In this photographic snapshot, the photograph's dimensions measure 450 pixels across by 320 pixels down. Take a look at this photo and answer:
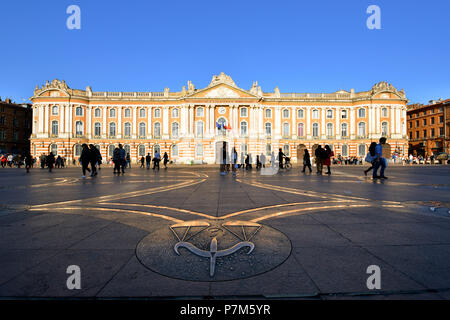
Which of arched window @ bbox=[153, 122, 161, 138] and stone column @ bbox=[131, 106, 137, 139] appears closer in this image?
stone column @ bbox=[131, 106, 137, 139]

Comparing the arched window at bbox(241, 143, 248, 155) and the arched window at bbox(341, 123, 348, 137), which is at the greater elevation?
the arched window at bbox(341, 123, 348, 137)

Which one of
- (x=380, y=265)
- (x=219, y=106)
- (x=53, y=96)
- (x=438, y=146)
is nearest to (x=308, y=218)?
(x=380, y=265)

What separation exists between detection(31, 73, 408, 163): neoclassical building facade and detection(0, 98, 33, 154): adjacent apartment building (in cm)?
1655

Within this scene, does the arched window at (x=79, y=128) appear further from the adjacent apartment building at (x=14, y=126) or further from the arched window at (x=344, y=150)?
the arched window at (x=344, y=150)

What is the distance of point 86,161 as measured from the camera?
1288 centimetres

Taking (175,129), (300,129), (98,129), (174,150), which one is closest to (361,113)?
(300,129)

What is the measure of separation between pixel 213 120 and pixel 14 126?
47538mm

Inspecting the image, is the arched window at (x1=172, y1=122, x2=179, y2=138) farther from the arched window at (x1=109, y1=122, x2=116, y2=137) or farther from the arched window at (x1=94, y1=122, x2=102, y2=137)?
the arched window at (x1=94, y1=122, x2=102, y2=137)

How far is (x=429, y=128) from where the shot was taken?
181ft

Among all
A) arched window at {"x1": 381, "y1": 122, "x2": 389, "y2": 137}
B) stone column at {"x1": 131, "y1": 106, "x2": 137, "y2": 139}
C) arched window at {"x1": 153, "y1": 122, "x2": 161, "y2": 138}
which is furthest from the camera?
arched window at {"x1": 153, "y1": 122, "x2": 161, "y2": 138}

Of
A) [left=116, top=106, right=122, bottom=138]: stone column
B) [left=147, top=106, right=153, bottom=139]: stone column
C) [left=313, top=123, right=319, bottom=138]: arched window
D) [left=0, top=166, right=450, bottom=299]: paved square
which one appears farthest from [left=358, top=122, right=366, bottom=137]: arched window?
[left=0, top=166, right=450, bottom=299]: paved square

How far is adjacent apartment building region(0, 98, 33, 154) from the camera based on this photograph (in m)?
53.1

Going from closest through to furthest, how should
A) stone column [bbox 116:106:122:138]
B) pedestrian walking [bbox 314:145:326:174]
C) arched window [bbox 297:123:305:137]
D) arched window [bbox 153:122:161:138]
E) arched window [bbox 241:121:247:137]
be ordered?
pedestrian walking [bbox 314:145:326:174] < arched window [bbox 241:121:247:137] < stone column [bbox 116:106:122:138] < arched window [bbox 153:122:161:138] < arched window [bbox 297:123:305:137]

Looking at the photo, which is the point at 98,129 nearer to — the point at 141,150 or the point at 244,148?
the point at 141,150
